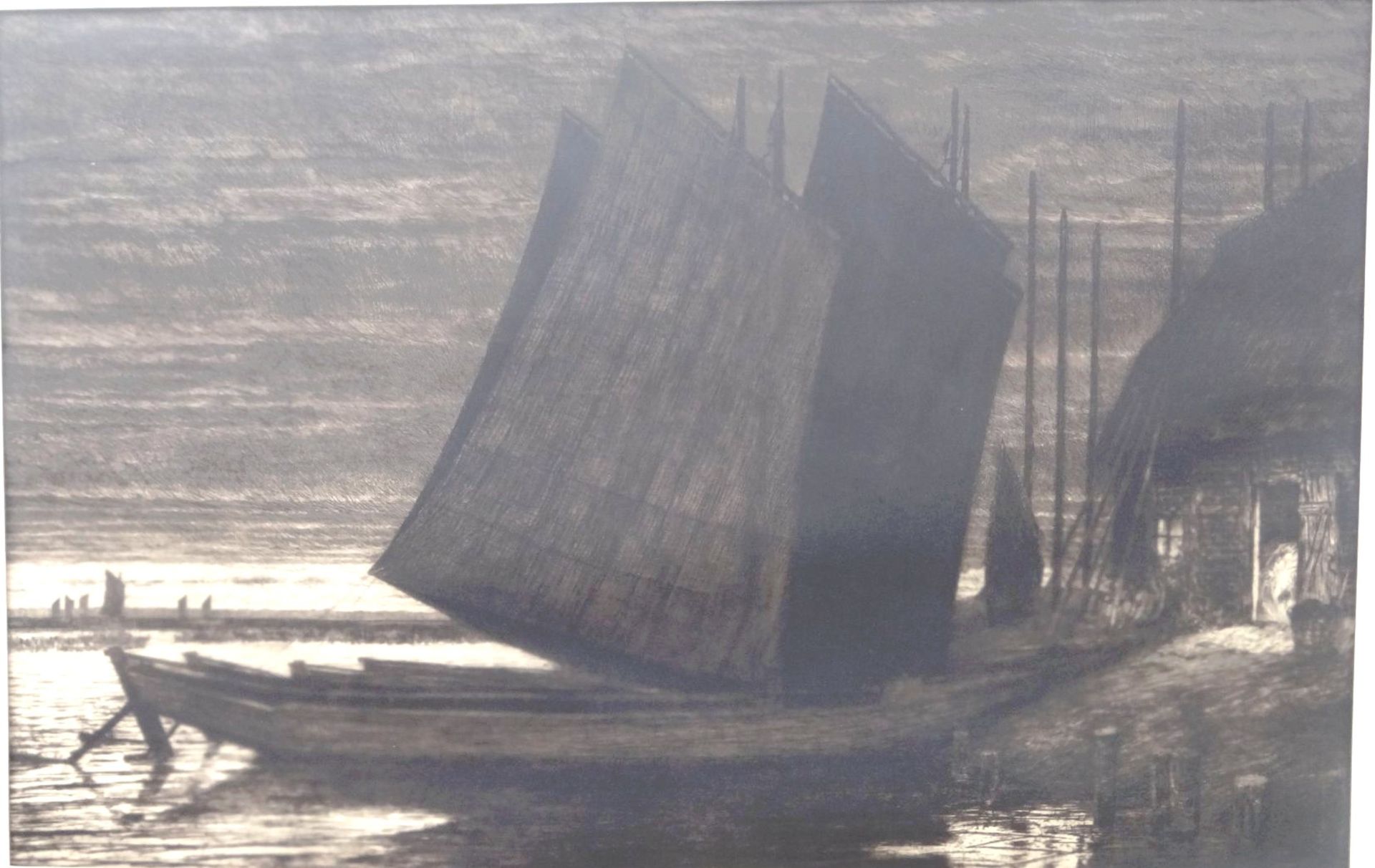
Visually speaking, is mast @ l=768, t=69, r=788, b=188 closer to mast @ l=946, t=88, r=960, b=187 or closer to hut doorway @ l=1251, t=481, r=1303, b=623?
mast @ l=946, t=88, r=960, b=187

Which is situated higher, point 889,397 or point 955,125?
point 955,125

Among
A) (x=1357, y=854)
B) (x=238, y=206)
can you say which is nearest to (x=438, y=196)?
(x=238, y=206)

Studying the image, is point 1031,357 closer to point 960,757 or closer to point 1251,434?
point 1251,434

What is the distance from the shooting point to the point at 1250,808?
1643 mm

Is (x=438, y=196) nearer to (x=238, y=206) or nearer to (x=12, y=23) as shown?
(x=238, y=206)

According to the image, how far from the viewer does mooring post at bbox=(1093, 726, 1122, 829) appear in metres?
1.63

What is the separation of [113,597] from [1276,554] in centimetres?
177

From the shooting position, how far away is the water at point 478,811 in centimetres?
164

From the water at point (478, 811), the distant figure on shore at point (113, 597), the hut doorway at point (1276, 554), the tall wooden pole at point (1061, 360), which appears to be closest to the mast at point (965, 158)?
the tall wooden pole at point (1061, 360)

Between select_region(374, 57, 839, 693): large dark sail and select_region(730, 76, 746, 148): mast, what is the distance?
1 centimetres

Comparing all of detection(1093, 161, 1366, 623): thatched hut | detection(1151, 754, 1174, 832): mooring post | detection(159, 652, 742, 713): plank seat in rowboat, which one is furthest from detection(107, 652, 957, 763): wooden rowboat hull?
detection(1093, 161, 1366, 623): thatched hut

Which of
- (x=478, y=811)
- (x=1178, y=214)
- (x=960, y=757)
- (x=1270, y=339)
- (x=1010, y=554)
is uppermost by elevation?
(x=1178, y=214)

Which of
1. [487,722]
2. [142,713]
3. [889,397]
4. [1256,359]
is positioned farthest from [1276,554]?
[142,713]

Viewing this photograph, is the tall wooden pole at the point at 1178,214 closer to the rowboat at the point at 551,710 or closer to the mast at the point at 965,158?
the mast at the point at 965,158
